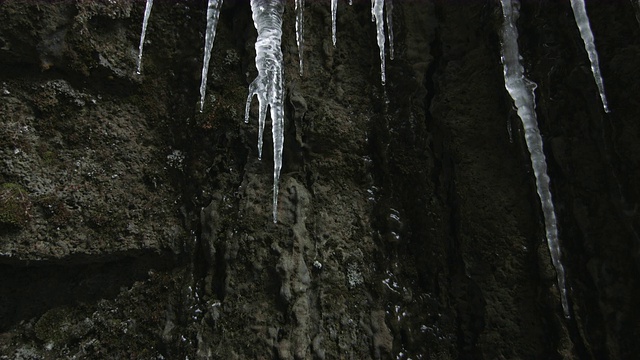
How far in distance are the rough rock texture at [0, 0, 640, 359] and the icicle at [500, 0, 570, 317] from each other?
0.32 feet

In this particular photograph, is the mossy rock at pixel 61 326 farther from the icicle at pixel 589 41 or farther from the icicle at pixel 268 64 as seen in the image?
the icicle at pixel 589 41

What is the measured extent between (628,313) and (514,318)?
498 mm

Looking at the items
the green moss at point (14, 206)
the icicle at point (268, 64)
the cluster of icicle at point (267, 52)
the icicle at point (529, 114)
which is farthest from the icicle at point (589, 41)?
the green moss at point (14, 206)

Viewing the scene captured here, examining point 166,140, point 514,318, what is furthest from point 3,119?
point 514,318

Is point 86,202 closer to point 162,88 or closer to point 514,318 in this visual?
point 162,88

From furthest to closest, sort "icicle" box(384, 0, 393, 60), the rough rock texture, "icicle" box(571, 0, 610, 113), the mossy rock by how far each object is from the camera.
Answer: "icicle" box(384, 0, 393, 60) → the mossy rock → the rough rock texture → "icicle" box(571, 0, 610, 113)

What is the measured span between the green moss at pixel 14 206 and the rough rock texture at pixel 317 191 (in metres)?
0.01

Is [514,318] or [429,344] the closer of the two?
[514,318]

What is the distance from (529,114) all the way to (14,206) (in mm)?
2707

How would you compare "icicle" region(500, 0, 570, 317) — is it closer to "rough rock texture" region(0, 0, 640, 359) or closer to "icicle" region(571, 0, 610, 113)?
"rough rock texture" region(0, 0, 640, 359)

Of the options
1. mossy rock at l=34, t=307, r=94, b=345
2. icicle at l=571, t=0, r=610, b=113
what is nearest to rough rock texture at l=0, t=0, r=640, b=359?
mossy rock at l=34, t=307, r=94, b=345

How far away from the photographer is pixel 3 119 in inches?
88.3

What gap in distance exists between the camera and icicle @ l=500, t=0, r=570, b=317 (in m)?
2.00

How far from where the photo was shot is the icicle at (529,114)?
Answer: 200 centimetres
